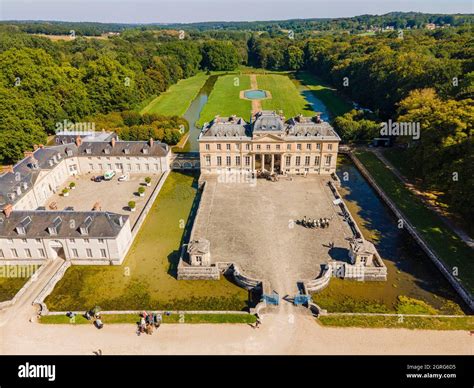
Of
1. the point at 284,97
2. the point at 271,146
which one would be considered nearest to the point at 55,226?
the point at 271,146

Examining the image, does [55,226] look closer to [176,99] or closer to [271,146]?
[271,146]

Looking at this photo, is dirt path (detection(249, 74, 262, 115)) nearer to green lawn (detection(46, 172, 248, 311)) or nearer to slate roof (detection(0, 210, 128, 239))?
green lawn (detection(46, 172, 248, 311))

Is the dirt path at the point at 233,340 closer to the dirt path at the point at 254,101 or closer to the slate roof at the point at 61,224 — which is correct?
the slate roof at the point at 61,224

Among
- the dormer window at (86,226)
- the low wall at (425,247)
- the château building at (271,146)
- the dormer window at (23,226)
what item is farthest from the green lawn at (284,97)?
the dormer window at (23,226)
